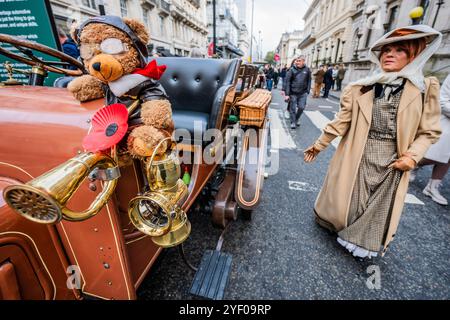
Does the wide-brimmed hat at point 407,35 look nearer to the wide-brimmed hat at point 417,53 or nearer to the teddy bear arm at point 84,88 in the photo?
the wide-brimmed hat at point 417,53

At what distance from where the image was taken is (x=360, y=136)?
172 cm

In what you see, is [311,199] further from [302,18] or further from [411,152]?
[302,18]

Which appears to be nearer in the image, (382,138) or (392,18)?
(382,138)

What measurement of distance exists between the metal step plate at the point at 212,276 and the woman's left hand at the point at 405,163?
1499 mm

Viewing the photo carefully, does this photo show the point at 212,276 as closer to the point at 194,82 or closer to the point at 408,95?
the point at 408,95

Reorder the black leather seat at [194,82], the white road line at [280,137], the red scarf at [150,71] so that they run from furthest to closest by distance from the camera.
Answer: the white road line at [280,137] → the black leather seat at [194,82] → the red scarf at [150,71]

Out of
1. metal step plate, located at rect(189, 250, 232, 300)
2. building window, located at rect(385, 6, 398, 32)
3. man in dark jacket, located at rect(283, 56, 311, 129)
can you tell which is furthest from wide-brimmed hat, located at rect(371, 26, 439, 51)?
building window, located at rect(385, 6, 398, 32)

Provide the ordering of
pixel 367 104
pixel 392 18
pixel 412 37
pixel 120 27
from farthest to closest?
pixel 392 18 → pixel 367 104 → pixel 412 37 → pixel 120 27

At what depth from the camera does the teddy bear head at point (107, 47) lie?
0.82m

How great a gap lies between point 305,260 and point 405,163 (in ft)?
3.74

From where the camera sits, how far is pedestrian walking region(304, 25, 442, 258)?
4.83 ft

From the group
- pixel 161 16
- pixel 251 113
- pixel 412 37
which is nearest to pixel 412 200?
pixel 412 37

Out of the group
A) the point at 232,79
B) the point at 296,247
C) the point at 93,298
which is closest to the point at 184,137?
the point at 232,79

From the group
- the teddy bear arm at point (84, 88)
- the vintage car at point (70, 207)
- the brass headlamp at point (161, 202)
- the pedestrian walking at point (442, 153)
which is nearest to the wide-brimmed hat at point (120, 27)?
the teddy bear arm at point (84, 88)
